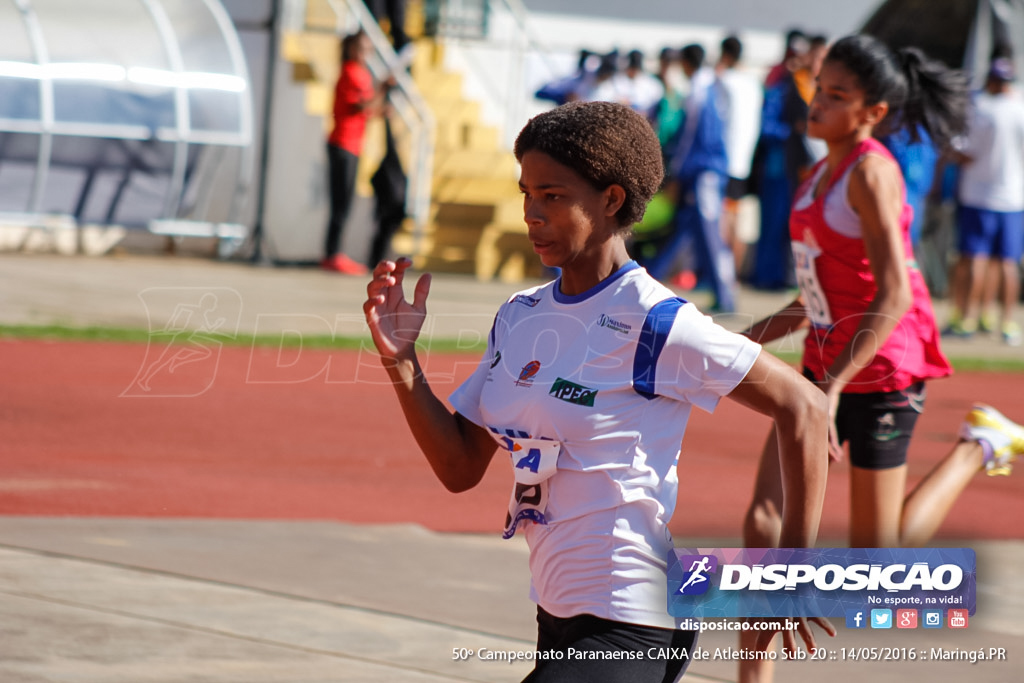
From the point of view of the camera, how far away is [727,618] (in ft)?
9.22

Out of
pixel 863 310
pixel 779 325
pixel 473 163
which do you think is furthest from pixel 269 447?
pixel 473 163

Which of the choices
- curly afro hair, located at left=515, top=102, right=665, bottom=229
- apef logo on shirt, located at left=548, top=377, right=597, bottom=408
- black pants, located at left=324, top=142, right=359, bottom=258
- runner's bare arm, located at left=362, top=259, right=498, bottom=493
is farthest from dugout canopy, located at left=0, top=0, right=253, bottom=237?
apef logo on shirt, located at left=548, top=377, right=597, bottom=408

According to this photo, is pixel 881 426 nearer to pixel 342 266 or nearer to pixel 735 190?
pixel 735 190

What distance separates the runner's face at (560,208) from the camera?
2.79 meters

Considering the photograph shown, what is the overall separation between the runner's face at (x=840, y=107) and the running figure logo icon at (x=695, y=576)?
2066 millimetres

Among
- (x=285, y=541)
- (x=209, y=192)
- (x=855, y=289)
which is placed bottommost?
(x=209, y=192)

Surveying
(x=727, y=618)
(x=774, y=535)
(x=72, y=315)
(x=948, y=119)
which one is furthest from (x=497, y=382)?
(x=72, y=315)

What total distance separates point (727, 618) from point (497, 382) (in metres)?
0.67

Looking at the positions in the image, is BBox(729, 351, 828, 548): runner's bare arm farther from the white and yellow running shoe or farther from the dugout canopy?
the dugout canopy

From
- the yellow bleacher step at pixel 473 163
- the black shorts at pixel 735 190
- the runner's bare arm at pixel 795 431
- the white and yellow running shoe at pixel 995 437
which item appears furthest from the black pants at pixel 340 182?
the runner's bare arm at pixel 795 431

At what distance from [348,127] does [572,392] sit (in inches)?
506

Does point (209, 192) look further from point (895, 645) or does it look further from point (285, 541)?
point (895, 645)

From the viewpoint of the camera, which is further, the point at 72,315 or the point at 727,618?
the point at 72,315

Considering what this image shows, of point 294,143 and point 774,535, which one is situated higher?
point 774,535
